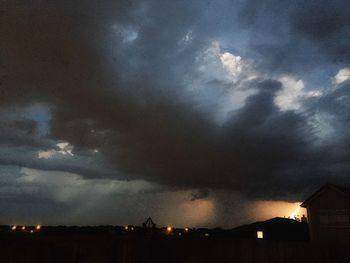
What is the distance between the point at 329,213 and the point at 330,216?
279 millimetres

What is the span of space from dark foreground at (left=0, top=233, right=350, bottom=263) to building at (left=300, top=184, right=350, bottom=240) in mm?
12798

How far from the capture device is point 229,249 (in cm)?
1948

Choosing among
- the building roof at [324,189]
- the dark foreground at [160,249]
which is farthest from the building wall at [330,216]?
the dark foreground at [160,249]

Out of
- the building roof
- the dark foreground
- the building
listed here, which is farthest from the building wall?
the dark foreground

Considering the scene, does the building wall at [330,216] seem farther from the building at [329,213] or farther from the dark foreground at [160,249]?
the dark foreground at [160,249]

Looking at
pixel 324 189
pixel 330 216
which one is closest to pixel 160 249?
pixel 330 216

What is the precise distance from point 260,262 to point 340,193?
15.5 meters

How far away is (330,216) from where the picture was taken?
100ft

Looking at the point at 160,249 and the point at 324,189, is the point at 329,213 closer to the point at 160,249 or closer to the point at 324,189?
the point at 324,189

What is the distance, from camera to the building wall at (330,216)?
29.7 metres

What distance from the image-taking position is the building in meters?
29.8

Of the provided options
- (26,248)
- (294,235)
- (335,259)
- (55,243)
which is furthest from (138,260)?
(294,235)

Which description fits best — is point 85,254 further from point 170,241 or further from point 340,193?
point 340,193

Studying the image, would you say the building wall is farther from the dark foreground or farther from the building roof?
the dark foreground
